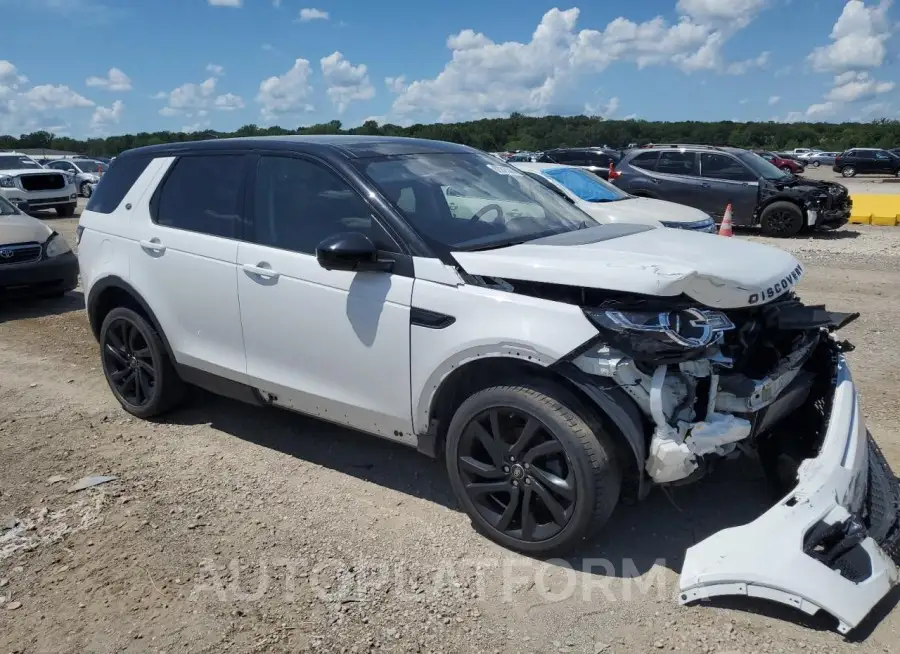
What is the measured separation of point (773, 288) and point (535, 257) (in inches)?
42.8

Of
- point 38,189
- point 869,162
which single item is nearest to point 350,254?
point 38,189

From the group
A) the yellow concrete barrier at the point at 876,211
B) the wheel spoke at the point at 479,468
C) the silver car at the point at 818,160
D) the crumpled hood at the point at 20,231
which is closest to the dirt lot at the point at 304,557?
the wheel spoke at the point at 479,468

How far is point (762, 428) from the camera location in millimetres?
3336

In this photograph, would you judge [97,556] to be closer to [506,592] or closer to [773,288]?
[506,592]

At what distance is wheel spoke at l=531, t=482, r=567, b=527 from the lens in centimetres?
322

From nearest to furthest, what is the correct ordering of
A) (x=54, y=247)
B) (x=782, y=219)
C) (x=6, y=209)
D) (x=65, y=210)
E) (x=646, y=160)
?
(x=54, y=247) < (x=6, y=209) < (x=782, y=219) < (x=646, y=160) < (x=65, y=210)

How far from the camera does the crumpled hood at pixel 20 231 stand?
8.60m

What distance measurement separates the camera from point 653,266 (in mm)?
3123

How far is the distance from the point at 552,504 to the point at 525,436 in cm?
32

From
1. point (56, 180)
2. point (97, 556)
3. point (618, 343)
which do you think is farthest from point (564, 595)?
point (56, 180)

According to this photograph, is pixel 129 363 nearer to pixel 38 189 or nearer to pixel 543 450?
pixel 543 450

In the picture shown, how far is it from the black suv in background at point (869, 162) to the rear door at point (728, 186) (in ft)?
92.2

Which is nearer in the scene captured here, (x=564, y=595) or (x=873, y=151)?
(x=564, y=595)

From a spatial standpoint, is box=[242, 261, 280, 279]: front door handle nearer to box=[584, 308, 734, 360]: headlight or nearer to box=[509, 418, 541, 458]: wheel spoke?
box=[509, 418, 541, 458]: wheel spoke
